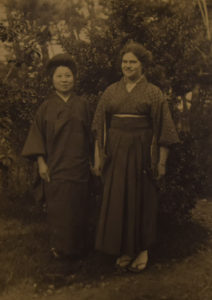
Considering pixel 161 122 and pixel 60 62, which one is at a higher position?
pixel 60 62

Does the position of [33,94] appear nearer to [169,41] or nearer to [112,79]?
[112,79]

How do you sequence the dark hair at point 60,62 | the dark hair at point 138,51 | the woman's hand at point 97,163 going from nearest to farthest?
1. the dark hair at point 138,51
2. the dark hair at point 60,62
3. the woman's hand at point 97,163

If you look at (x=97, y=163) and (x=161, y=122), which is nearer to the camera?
(x=161, y=122)

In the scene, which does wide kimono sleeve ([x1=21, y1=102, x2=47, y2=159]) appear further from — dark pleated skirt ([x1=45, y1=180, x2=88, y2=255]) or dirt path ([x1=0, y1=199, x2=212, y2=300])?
dirt path ([x1=0, y1=199, x2=212, y2=300])

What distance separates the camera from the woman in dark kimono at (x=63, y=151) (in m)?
3.82

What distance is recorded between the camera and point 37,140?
3.86 m

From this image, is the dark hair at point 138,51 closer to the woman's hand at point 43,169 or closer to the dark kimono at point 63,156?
the dark kimono at point 63,156

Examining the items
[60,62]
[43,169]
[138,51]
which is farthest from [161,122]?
[43,169]

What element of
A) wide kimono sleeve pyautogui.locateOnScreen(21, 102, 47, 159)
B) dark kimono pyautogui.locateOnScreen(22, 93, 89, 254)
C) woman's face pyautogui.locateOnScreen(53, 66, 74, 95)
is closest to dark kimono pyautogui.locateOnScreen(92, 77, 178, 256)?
dark kimono pyautogui.locateOnScreen(22, 93, 89, 254)

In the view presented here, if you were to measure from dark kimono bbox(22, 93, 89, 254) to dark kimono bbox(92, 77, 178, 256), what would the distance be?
0.22 metres

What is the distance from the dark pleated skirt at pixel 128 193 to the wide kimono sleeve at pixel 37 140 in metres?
0.69

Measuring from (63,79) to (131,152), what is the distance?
3.19 ft

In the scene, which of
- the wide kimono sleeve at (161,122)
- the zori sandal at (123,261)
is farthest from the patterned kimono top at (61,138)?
the zori sandal at (123,261)

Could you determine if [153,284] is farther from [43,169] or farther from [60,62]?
[60,62]
